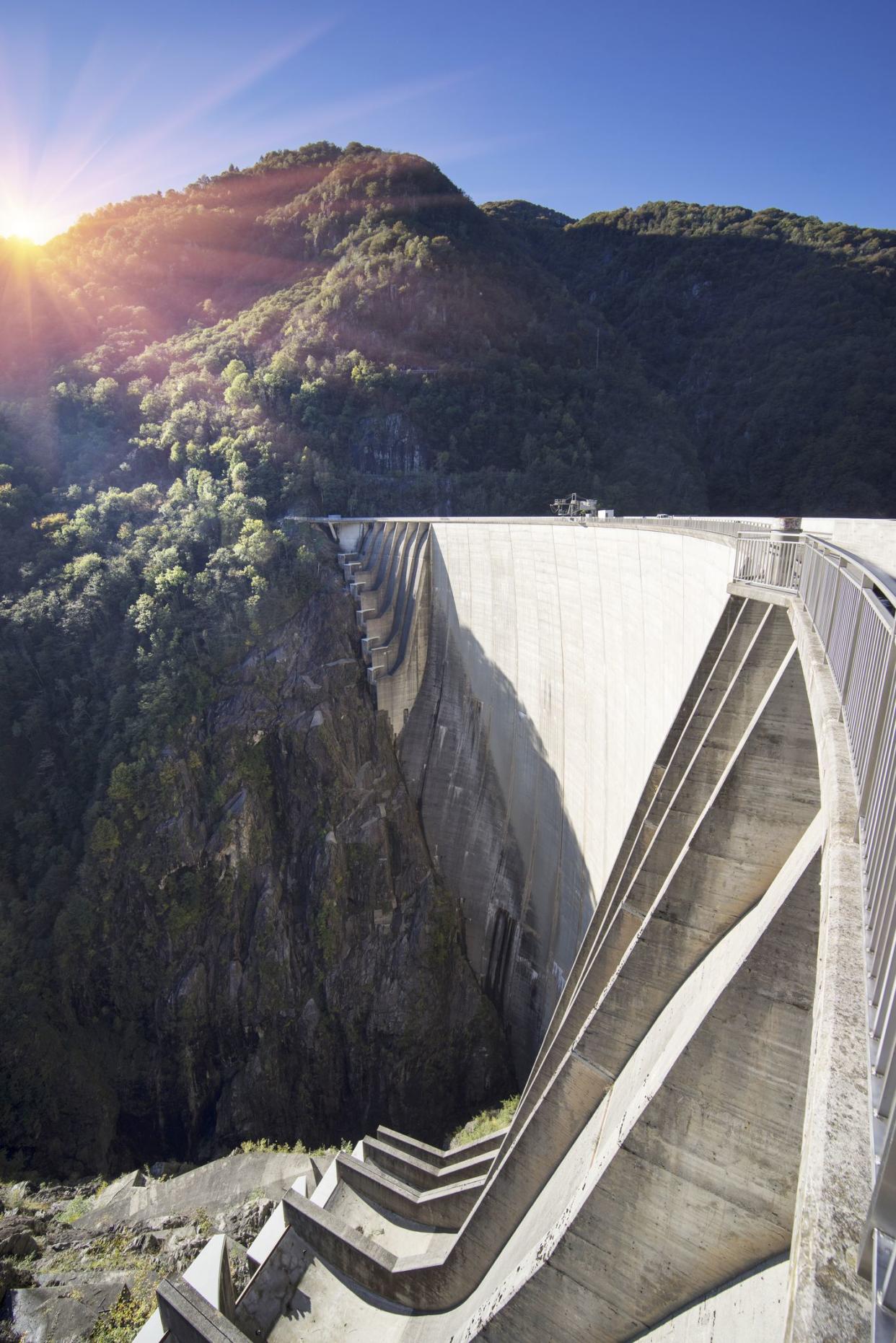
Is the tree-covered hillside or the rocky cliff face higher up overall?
the tree-covered hillside

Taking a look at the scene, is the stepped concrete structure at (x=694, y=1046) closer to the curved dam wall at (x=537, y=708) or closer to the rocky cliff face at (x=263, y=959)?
the curved dam wall at (x=537, y=708)

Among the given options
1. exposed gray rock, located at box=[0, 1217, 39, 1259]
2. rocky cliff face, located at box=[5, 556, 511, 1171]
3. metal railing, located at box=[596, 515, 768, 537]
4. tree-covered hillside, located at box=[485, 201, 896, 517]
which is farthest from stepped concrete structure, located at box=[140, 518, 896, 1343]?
tree-covered hillside, located at box=[485, 201, 896, 517]

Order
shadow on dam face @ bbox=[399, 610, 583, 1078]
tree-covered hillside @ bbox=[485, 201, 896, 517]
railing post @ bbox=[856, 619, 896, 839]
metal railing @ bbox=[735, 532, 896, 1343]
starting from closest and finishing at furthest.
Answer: metal railing @ bbox=[735, 532, 896, 1343], railing post @ bbox=[856, 619, 896, 839], shadow on dam face @ bbox=[399, 610, 583, 1078], tree-covered hillside @ bbox=[485, 201, 896, 517]

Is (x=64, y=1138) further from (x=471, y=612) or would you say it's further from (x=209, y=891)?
(x=471, y=612)

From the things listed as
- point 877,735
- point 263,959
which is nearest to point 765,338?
point 263,959

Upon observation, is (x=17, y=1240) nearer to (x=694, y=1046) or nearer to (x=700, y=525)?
(x=694, y=1046)

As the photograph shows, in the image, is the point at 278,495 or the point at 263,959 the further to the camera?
the point at 278,495

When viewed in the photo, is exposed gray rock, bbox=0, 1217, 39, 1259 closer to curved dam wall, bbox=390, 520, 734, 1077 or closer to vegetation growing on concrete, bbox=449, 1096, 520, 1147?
vegetation growing on concrete, bbox=449, 1096, 520, 1147
